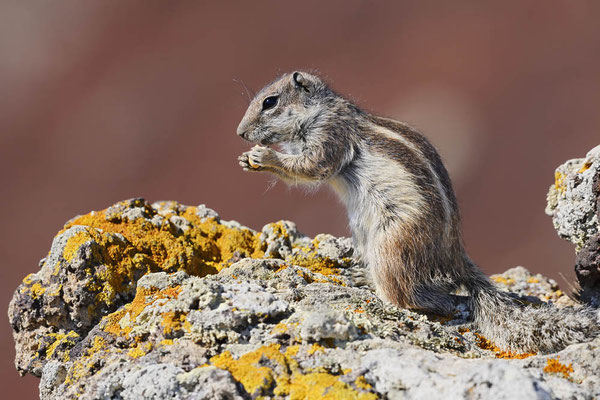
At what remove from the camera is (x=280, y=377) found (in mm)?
3518

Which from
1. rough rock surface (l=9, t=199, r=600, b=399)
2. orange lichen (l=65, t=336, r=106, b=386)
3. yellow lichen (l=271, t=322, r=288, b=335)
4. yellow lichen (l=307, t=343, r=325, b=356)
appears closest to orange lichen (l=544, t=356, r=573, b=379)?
rough rock surface (l=9, t=199, r=600, b=399)

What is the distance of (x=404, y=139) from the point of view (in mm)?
6117

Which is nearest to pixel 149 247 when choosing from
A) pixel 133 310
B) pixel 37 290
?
pixel 37 290

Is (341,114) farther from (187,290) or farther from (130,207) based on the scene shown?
(187,290)

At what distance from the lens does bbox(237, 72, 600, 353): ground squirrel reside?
15.8ft

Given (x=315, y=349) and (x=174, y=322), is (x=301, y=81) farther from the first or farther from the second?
(x=315, y=349)

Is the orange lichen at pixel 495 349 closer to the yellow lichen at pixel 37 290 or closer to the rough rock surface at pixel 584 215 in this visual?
the rough rock surface at pixel 584 215

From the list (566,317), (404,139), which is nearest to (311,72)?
(404,139)

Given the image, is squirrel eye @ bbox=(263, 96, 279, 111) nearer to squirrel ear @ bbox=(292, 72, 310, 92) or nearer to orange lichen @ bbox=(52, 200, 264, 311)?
squirrel ear @ bbox=(292, 72, 310, 92)

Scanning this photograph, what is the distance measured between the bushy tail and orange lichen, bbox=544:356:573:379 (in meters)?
0.79

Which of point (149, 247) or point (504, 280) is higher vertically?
point (504, 280)

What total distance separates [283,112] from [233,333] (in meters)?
3.34

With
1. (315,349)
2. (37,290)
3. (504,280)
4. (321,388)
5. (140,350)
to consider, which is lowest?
(321,388)

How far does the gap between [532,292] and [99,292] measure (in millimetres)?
4668
